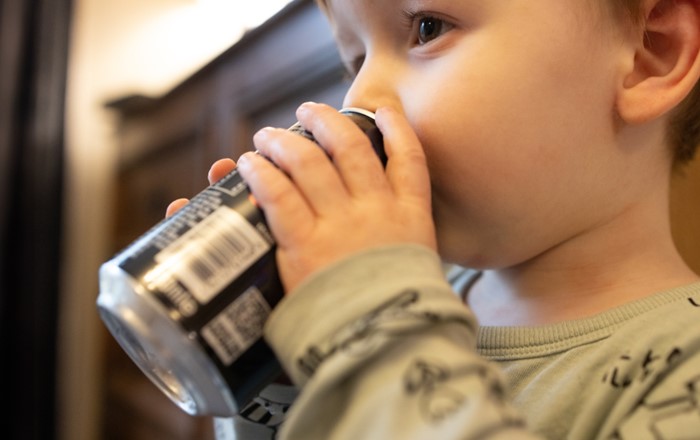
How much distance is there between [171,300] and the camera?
0.40 m

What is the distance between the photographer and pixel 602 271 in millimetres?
608

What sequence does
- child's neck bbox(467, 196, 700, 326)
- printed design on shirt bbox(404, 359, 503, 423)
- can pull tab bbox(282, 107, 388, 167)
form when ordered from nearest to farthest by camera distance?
printed design on shirt bbox(404, 359, 503, 423) → can pull tab bbox(282, 107, 388, 167) → child's neck bbox(467, 196, 700, 326)

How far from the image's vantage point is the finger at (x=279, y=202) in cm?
44

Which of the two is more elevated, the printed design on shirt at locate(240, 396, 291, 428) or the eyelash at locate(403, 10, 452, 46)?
the eyelash at locate(403, 10, 452, 46)

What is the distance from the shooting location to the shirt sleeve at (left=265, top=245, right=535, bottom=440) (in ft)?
1.24

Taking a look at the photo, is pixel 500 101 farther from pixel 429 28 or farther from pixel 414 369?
pixel 414 369

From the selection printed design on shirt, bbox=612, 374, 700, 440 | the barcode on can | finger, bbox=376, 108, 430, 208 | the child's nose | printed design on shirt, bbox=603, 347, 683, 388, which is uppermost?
the child's nose

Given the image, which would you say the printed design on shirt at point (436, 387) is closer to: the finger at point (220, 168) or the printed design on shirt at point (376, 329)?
the printed design on shirt at point (376, 329)

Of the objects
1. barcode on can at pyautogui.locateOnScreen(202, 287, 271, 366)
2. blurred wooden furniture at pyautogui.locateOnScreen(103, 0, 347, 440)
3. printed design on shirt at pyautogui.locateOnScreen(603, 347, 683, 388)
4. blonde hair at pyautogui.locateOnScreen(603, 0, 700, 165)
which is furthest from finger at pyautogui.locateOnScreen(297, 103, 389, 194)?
blurred wooden furniture at pyautogui.locateOnScreen(103, 0, 347, 440)

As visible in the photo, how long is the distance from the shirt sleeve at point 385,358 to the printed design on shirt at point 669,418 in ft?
0.35

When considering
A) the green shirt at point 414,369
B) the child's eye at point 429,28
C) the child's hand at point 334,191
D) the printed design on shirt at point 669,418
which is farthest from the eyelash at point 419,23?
the printed design on shirt at point 669,418

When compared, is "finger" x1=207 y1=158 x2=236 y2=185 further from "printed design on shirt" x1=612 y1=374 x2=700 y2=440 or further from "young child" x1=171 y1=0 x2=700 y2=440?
"printed design on shirt" x1=612 y1=374 x2=700 y2=440

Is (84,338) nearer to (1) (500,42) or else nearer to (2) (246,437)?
(2) (246,437)

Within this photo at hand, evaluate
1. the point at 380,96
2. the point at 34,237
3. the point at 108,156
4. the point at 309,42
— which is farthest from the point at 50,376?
the point at 380,96
